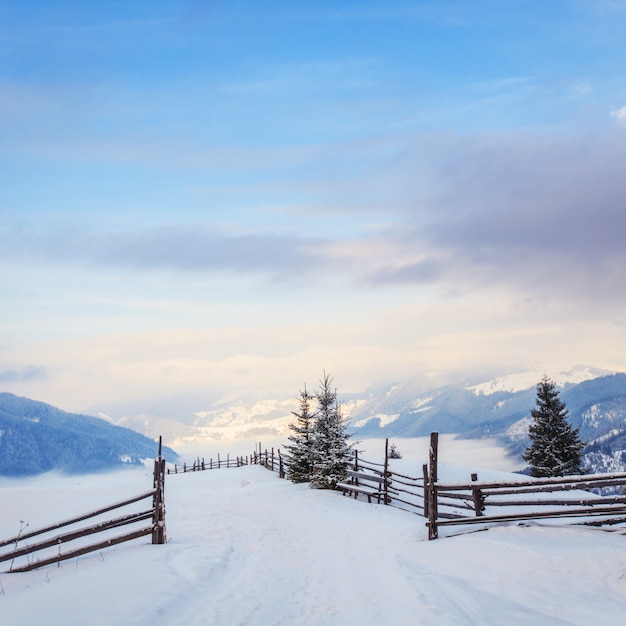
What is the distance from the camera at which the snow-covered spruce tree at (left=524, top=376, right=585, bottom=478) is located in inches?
1333

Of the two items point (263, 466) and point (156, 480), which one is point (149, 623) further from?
point (263, 466)

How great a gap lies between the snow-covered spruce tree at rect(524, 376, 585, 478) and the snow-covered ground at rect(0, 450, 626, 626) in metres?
22.9

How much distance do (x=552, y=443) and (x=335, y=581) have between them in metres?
29.6

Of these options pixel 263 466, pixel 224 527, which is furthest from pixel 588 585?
pixel 263 466

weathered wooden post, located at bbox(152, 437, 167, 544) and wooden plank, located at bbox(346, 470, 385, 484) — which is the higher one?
weathered wooden post, located at bbox(152, 437, 167, 544)

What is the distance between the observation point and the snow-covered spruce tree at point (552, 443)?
33.9 metres

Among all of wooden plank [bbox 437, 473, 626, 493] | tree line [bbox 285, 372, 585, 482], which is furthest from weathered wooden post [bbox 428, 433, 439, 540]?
tree line [bbox 285, 372, 585, 482]

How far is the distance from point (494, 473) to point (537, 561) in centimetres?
2057

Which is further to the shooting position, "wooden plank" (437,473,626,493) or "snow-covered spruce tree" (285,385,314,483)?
"snow-covered spruce tree" (285,385,314,483)

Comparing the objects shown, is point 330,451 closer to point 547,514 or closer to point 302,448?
point 302,448

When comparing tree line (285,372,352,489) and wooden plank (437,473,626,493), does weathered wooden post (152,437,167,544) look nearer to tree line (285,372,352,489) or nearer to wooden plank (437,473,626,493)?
wooden plank (437,473,626,493)

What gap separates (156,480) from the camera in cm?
1287

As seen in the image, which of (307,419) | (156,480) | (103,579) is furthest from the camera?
(307,419)

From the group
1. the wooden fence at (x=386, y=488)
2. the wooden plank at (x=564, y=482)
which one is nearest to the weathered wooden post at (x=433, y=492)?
the wooden plank at (x=564, y=482)
